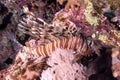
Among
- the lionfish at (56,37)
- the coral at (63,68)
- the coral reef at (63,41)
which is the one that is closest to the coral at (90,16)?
the coral reef at (63,41)

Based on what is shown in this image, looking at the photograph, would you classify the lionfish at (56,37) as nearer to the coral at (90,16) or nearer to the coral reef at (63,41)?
the coral reef at (63,41)

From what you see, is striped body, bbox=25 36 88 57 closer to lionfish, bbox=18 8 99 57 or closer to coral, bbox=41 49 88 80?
lionfish, bbox=18 8 99 57

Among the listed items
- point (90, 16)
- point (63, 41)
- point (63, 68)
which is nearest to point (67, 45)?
point (63, 41)

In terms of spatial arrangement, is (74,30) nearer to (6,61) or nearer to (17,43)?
(17,43)

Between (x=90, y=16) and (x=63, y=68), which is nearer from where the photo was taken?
(x=63, y=68)

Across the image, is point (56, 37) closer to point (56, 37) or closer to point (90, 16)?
point (56, 37)

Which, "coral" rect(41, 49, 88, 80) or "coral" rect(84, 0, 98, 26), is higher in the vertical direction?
"coral" rect(84, 0, 98, 26)

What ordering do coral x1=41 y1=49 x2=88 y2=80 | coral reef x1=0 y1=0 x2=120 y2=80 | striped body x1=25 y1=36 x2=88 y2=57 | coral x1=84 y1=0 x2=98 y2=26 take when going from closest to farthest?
coral x1=41 y1=49 x2=88 y2=80
coral reef x1=0 y1=0 x2=120 y2=80
striped body x1=25 y1=36 x2=88 y2=57
coral x1=84 y1=0 x2=98 y2=26

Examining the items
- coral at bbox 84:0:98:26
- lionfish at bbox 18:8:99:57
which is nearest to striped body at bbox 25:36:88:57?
lionfish at bbox 18:8:99:57
